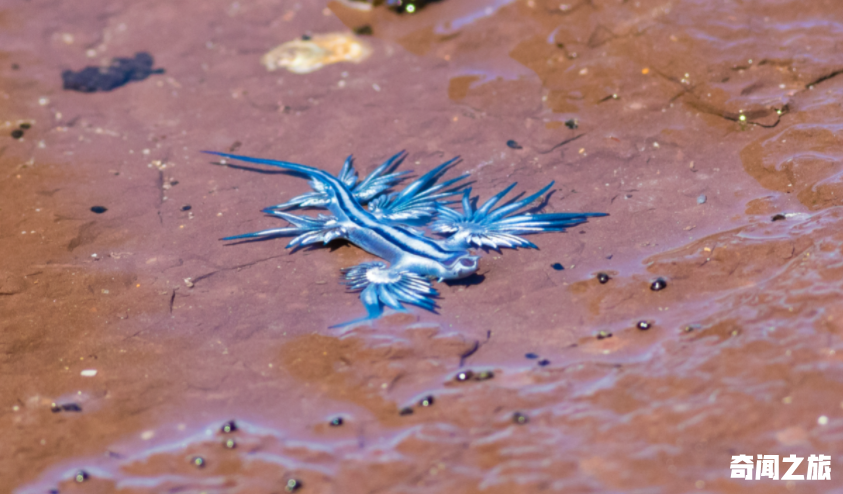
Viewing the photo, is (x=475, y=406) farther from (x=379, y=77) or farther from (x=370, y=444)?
(x=379, y=77)

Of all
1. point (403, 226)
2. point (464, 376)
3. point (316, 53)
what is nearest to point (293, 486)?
point (464, 376)

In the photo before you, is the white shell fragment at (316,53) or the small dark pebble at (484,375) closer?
the small dark pebble at (484,375)

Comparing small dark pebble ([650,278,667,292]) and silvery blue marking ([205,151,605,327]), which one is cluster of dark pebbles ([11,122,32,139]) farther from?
small dark pebble ([650,278,667,292])

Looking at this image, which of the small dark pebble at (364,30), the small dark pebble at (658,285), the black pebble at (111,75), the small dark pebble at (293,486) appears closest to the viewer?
the small dark pebble at (293,486)

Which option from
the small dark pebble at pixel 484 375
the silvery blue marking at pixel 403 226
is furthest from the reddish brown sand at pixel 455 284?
the silvery blue marking at pixel 403 226

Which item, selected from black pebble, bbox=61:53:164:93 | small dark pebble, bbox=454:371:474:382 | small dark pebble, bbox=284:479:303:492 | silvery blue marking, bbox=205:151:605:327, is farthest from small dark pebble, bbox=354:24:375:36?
small dark pebble, bbox=284:479:303:492

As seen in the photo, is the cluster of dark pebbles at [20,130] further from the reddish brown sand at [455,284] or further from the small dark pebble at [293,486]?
the small dark pebble at [293,486]

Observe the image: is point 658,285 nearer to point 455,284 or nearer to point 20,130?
point 455,284
